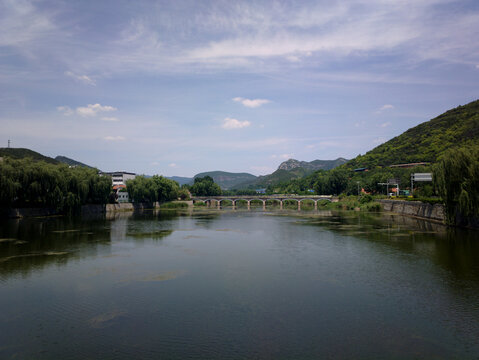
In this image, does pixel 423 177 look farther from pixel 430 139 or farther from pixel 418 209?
pixel 430 139

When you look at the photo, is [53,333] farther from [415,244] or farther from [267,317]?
[415,244]

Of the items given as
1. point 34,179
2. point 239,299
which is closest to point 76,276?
point 239,299

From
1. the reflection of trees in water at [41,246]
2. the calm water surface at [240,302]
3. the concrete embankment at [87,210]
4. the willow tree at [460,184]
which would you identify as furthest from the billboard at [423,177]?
the concrete embankment at [87,210]

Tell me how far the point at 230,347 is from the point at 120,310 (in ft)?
18.3

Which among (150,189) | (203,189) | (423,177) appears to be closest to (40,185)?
(150,189)

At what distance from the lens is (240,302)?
1504 centimetres

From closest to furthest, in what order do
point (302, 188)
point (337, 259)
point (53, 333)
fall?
point (53, 333) < point (337, 259) < point (302, 188)

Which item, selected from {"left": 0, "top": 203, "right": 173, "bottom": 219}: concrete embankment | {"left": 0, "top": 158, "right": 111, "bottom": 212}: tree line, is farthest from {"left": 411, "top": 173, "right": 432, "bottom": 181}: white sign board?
{"left": 0, "top": 203, "right": 173, "bottom": 219}: concrete embankment

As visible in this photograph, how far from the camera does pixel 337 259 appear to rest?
24.0 metres

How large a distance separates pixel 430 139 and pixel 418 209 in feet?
279

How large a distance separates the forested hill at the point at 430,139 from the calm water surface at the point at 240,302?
95512 mm

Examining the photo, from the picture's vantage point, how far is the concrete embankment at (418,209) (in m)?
47.6

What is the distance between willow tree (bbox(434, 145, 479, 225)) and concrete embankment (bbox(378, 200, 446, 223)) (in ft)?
17.3

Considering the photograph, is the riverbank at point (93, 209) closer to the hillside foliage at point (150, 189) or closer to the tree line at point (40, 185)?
the tree line at point (40, 185)
